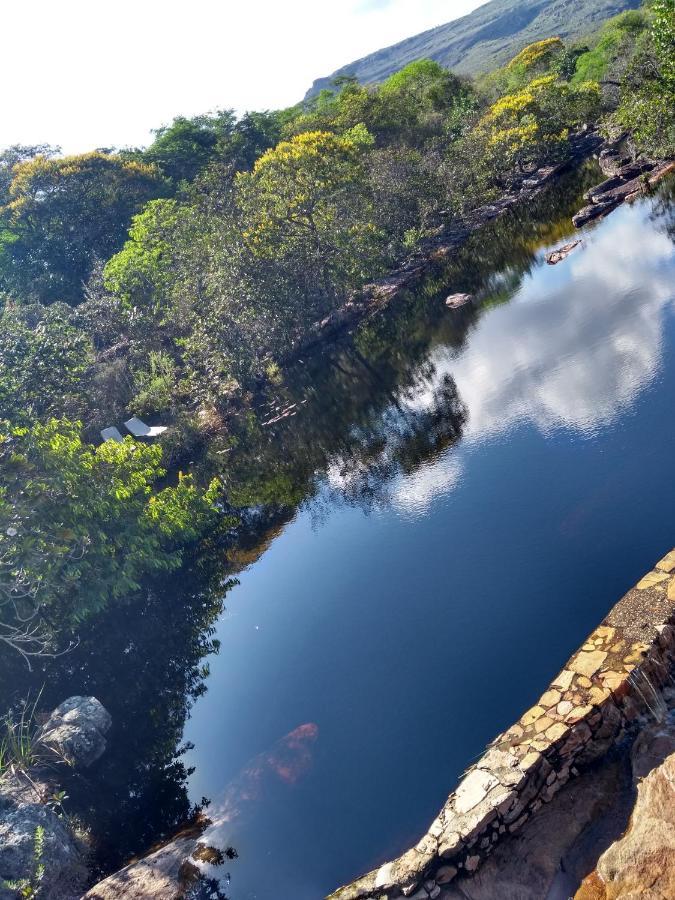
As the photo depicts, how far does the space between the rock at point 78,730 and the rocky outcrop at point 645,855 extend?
15.2 metres

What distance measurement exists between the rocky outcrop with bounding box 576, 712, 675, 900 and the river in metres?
4.68

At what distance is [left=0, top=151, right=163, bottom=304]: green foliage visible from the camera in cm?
7819

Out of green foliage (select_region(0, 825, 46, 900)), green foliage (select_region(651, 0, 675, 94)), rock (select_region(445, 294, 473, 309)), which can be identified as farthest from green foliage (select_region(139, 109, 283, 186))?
green foliage (select_region(0, 825, 46, 900))

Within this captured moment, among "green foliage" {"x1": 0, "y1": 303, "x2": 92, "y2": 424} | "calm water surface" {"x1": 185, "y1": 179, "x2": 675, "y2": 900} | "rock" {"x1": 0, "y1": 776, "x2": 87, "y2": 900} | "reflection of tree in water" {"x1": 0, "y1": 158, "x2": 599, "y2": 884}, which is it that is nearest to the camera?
"rock" {"x1": 0, "y1": 776, "x2": 87, "y2": 900}

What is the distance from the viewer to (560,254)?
159 ft

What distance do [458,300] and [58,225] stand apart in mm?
54303

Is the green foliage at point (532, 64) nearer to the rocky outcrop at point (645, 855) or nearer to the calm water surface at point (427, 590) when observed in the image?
the calm water surface at point (427, 590)

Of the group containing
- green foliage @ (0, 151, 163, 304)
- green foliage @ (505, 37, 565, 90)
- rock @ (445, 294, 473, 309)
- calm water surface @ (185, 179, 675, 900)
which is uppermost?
green foliage @ (0, 151, 163, 304)

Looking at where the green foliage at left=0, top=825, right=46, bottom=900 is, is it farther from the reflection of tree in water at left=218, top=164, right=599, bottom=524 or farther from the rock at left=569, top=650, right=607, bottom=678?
the reflection of tree in water at left=218, top=164, right=599, bottom=524

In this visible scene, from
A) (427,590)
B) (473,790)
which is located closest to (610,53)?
(427,590)

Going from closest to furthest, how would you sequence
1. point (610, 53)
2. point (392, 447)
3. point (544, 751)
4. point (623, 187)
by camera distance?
point (544, 751) → point (392, 447) → point (623, 187) → point (610, 53)

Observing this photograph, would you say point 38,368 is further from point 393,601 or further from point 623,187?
point 623,187

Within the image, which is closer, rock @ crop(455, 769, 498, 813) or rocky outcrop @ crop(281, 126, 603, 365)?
rock @ crop(455, 769, 498, 813)

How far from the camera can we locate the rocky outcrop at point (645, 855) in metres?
8.83
